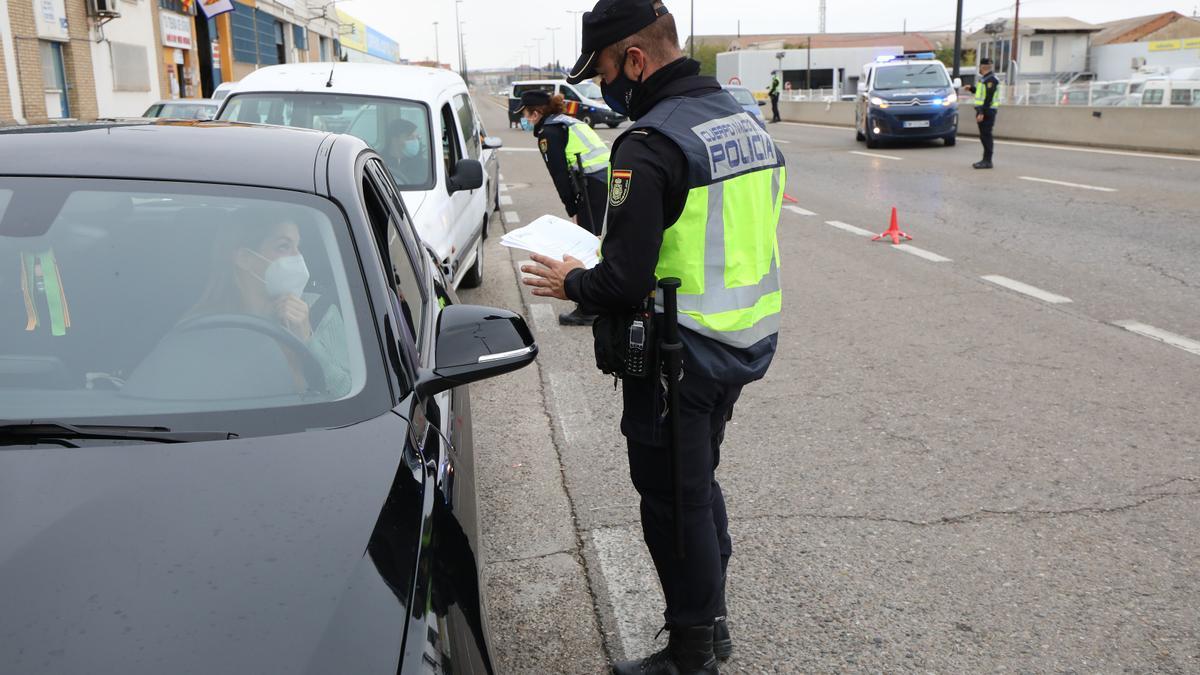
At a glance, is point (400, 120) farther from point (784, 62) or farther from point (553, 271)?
point (784, 62)

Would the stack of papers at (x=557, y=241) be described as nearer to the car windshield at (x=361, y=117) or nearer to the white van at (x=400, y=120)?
the white van at (x=400, y=120)

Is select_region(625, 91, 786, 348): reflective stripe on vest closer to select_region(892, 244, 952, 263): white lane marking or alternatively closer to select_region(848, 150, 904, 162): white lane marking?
select_region(892, 244, 952, 263): white lane marking

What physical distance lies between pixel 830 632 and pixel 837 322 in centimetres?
445

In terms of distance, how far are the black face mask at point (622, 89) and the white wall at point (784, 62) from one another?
78518 mm

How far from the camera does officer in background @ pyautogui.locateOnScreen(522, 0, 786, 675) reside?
263 centimetres

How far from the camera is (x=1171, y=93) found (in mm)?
22703

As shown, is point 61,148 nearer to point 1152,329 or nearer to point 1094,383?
point 1094,383

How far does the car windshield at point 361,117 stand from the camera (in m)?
7.15

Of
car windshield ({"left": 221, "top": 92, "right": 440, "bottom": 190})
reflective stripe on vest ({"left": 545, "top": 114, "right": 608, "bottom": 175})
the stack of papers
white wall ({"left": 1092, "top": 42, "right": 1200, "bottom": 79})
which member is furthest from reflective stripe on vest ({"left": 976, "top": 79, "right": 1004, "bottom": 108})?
white wall ({"left": 1092, "top": 42, "right": 1200, "bottom": 79})

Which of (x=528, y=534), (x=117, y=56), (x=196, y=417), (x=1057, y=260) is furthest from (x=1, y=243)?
(x=117, y=56)

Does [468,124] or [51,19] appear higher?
[51,19]

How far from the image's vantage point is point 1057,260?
9.73 m

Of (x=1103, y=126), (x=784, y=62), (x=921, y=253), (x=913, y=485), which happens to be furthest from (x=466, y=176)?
(x=784, y=62)

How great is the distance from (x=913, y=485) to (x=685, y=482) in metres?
1.96
